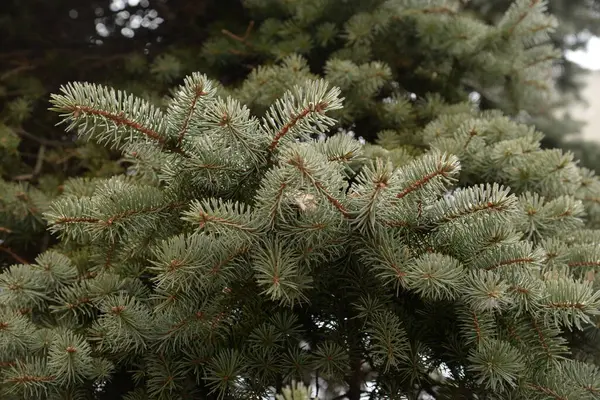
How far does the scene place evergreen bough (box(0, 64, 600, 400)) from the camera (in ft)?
3.06

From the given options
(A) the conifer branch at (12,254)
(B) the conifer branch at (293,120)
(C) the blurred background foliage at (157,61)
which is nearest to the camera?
(B) the conifer branch at (293,120)

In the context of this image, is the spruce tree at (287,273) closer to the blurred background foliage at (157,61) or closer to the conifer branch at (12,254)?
the conifer branch at (12,254)

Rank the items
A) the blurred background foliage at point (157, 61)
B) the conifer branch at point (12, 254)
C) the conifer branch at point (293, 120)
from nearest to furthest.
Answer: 1. the conifer branch at point (293, 120)
2. the conifer branch at point (12, 254)
3. the blurred background foliage at point (157, 61)

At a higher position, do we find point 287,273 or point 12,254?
point 287,273

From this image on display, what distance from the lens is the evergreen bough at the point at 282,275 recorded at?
93cm

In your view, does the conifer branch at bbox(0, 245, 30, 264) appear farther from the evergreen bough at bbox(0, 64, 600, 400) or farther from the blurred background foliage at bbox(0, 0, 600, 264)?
the evergreen bough at bbox(0, 64, 600, 400)

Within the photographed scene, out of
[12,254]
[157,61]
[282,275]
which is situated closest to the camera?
[282,275]

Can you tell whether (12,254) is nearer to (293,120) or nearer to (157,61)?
(157,61)

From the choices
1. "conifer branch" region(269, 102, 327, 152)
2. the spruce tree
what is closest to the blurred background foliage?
the spruce tree

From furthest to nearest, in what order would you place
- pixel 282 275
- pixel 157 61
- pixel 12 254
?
pixel 157 61
pixel 12 254
pixel 282 275

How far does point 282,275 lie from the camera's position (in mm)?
921

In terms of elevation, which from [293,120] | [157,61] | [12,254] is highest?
[293,120]

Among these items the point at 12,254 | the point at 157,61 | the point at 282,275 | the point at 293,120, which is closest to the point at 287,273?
the point at 282,275

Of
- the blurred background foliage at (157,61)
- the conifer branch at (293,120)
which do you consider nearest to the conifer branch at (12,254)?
the blurred background foliage at (157,61)
